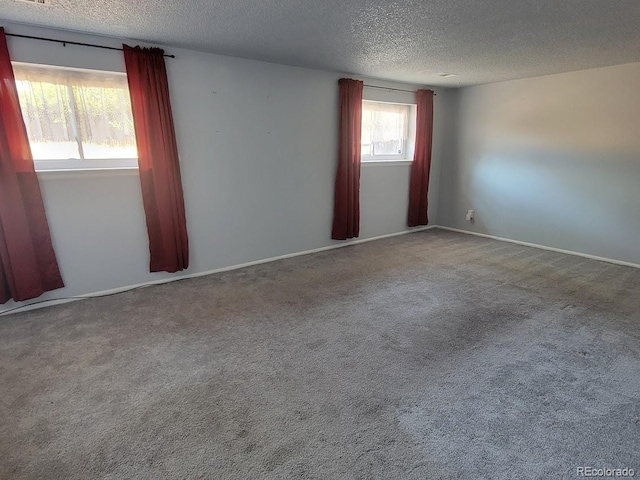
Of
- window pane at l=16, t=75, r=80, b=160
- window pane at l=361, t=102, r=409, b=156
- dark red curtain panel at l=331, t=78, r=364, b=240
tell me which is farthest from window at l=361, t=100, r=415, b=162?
window pane at l=16, t=75, r=80, b=160

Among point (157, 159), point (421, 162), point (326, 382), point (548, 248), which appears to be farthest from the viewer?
point (421, 162)

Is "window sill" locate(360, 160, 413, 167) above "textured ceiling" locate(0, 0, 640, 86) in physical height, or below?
below

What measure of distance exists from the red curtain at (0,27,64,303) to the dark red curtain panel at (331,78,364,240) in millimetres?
3203

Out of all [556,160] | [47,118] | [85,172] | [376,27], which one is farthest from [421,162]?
[47,118]

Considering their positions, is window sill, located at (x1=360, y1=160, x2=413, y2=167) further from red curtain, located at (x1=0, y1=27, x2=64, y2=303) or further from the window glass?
red curtain, located at (x1=0, y1=27, x2=64, y2=303)

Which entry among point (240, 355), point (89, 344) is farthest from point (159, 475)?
point (89, 344)

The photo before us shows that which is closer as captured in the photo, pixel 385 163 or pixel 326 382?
pixel 326 382

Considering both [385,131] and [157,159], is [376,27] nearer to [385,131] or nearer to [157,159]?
[157,159]

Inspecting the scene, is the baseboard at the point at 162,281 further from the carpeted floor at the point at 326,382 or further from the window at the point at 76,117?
the window at the point at 76,117

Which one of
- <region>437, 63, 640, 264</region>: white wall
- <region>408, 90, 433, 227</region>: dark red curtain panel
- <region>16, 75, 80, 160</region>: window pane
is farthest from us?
<region>408, 90, 433, 227</region>: dark red curtain panel

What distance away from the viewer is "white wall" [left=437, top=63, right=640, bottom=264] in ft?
13.7

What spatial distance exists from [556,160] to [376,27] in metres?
3.40

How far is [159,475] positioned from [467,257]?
4151mm

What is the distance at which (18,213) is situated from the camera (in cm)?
285
